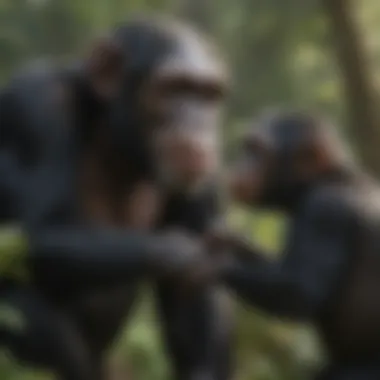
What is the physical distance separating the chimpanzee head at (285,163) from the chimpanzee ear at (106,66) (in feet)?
1.09

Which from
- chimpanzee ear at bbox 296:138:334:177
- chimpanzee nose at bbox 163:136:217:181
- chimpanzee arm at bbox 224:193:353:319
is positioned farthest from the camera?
chimpanzee ear at bbox 296:138:334:177

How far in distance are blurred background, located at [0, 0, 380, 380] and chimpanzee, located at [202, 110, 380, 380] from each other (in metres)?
0.26

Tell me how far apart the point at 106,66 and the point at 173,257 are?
1.45 feet

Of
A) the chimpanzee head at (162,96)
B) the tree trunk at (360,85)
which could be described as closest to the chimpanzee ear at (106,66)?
the chimpanzee head at (162,96)

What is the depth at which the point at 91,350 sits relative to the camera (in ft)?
8.32

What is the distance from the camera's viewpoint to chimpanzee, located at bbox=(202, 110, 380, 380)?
2.47 metres

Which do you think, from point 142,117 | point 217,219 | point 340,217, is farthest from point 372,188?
point 142,117

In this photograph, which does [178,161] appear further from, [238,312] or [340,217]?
[238,312]

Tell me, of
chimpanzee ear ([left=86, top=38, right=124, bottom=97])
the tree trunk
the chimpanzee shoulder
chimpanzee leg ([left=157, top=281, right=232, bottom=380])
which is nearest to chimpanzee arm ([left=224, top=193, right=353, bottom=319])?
the chimpanzee shoulder

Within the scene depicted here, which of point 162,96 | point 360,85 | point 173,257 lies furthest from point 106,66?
point 360,85

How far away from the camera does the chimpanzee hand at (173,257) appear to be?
7.38ft

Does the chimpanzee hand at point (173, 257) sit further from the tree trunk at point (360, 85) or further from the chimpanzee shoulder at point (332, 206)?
the tree trunk at point (360, 85)

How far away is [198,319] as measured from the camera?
257 centimetres

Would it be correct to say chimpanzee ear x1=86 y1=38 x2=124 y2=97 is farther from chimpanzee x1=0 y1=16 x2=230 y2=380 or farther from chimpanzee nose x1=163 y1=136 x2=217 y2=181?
chimpanzee nose x1=163 y1=136 x2=217 y2=181
